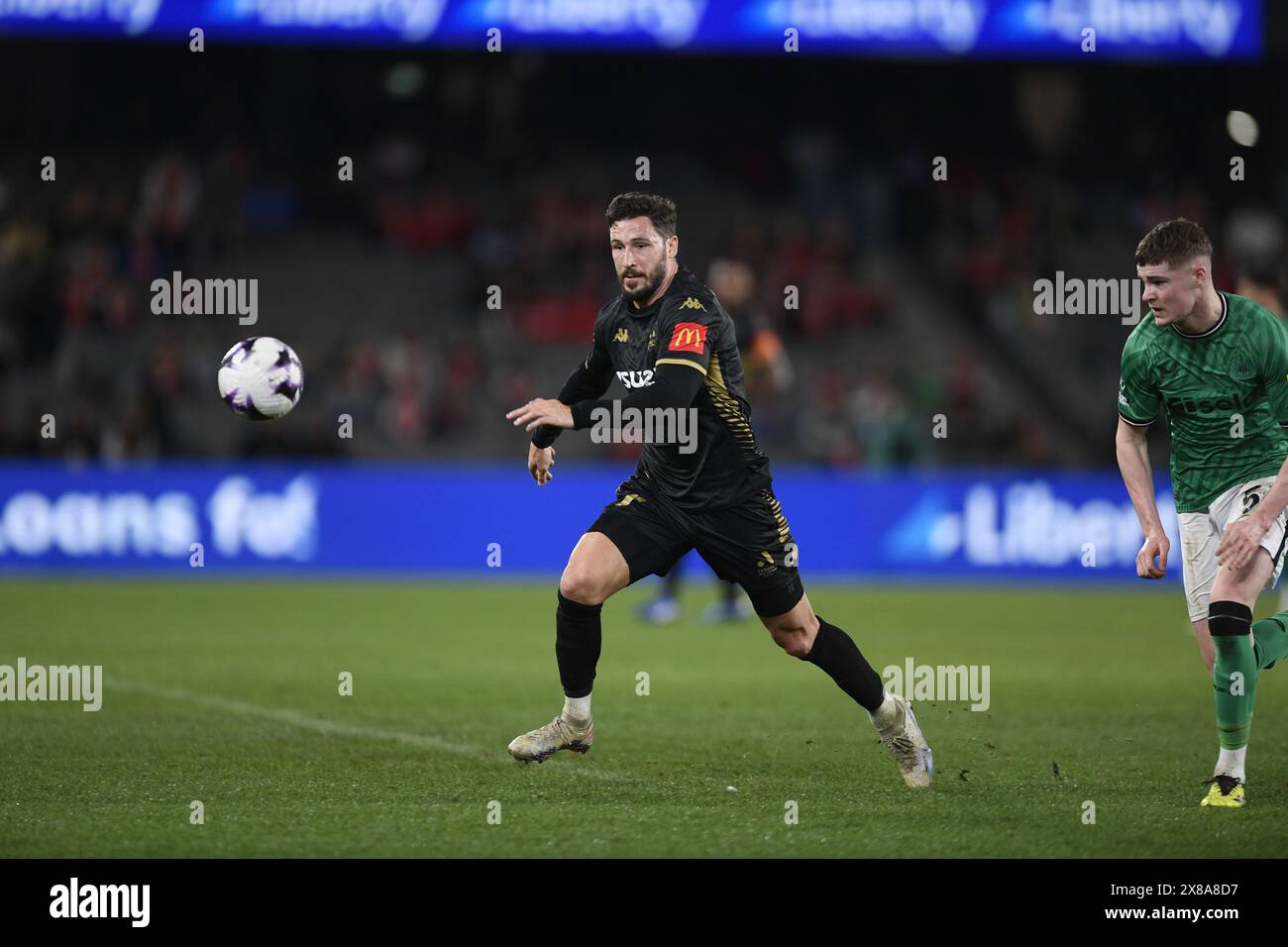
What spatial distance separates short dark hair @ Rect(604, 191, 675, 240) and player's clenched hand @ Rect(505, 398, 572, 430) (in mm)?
881

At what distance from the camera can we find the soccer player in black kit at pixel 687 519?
261 inches

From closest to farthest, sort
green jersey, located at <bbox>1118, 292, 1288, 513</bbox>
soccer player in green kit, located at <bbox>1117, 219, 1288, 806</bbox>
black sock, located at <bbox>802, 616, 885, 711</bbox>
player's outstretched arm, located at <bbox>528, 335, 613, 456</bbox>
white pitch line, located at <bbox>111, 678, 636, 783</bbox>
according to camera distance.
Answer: soccer player in green kit, located at <bbox>1117, 219, 1288, 806</bbox>, green jersey, located at <bbox>1118, 292, 1288, 513</bbox>, black sock, located at <bbox>802, 616, 885, 711</bbox>, player's outstretched arm, located at <bbox>528, 335, 613, 456</bbox>, white pitch line, located at <bbox>111, 678, 636, 783</bbox>

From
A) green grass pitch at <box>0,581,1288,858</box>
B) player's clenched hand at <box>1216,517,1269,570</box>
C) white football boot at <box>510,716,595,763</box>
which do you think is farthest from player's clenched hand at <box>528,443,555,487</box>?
player's clenched hand at <box>1216,517,1269,570</box>

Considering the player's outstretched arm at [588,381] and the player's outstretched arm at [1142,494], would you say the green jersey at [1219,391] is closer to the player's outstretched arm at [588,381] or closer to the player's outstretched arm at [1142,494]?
the player's outstretched arm at [1142,494]

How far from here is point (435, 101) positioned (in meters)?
26.5

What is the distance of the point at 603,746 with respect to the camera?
7820 millimetres

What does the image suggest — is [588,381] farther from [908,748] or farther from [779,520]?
[908,748]

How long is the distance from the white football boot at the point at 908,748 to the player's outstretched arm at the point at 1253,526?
55.5 inches

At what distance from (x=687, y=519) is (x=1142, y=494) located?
6.08 ft

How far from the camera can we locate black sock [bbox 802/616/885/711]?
670cm

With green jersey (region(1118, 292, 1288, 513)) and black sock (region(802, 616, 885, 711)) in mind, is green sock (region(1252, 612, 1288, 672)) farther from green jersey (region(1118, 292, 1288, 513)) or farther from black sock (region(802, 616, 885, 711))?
black sock (region(802, 616, 885, 711))

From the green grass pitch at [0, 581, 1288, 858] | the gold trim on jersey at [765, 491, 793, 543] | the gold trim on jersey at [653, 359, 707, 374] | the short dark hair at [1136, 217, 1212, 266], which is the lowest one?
the green grass pitch at [0, 581, 1288, 858]

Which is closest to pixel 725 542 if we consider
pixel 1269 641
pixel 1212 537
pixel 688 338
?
pixel 688 338

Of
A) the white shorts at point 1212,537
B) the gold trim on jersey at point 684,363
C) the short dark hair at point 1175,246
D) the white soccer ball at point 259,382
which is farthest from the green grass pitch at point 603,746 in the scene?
the short dark hair at point 1175,246
